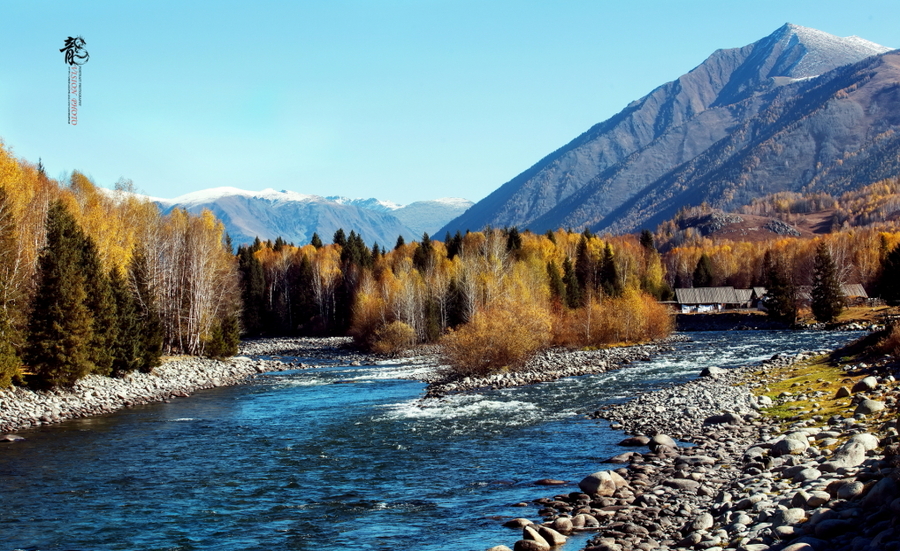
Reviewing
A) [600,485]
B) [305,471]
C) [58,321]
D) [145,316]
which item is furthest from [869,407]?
[145,316]

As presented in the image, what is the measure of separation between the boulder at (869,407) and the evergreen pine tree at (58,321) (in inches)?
1430

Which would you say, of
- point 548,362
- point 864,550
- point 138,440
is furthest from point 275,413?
point 864,550

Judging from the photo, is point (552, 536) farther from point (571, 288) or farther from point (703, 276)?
point (703, 276)

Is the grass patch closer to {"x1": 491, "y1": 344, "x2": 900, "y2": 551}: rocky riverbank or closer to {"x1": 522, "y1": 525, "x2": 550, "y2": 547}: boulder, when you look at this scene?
{"x1": 491, "y1": 344, "x2": 900, "y2": 551}: rocky riverbank

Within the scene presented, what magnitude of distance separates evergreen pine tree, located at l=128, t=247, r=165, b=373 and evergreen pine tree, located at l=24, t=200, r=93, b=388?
10.4m

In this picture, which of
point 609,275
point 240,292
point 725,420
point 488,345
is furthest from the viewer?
point 609,275

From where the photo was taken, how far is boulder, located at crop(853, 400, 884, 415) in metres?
21.3

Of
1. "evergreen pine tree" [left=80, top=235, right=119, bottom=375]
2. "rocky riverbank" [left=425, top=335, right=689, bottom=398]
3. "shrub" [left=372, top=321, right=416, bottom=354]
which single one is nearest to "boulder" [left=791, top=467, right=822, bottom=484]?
"rocky riverbank" [left=425, top=335, right=689, bottom=398]

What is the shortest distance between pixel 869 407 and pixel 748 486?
791 cm

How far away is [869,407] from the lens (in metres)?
21.5

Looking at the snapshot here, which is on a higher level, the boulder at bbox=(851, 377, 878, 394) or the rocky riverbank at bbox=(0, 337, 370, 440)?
the boulder at bbox=(851, 377, 878, 394)

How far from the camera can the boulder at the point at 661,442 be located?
2217 centimetres

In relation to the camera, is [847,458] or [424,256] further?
[424,256]

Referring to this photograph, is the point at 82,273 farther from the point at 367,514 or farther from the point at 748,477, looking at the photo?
the point at 748,477
